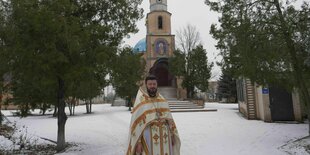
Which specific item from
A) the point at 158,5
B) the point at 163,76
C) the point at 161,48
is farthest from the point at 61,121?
the point at 158,5

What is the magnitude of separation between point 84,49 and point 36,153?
3.75 m

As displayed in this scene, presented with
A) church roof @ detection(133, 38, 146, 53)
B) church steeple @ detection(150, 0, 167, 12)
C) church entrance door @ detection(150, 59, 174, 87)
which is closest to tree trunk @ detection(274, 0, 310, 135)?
church entrance door @ detection(150, 59, 174, 87)

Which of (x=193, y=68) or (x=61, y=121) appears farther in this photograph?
(x=193, y=68)

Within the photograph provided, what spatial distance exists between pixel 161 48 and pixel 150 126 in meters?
27.8

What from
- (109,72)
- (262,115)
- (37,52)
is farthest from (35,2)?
(262,115)

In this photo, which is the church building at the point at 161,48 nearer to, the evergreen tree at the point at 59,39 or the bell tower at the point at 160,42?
the bell tower at the point at 160,42

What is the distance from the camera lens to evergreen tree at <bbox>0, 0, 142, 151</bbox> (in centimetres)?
626

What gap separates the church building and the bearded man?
85.3 ft

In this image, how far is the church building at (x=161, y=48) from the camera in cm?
3117

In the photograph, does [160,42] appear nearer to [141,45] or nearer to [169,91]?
[141,45]

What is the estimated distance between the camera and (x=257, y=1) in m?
7.70

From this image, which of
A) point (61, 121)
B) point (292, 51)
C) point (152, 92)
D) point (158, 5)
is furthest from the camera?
point (158, 5)

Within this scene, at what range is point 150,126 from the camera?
14.1 ft

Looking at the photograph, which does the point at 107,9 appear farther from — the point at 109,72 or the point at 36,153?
the point at 36,153
